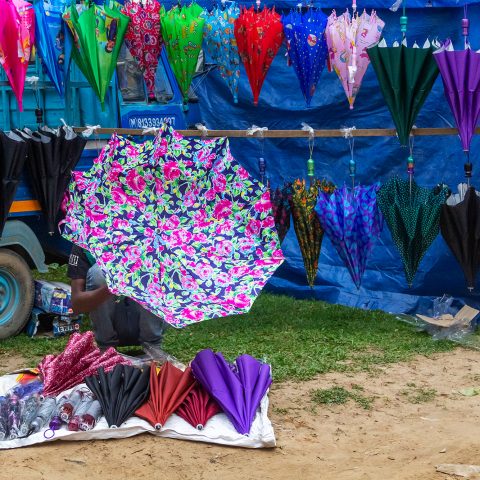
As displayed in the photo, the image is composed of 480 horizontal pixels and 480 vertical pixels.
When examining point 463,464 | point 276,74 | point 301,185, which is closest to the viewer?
point 463,464

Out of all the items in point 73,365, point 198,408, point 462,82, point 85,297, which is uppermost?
point 462,82

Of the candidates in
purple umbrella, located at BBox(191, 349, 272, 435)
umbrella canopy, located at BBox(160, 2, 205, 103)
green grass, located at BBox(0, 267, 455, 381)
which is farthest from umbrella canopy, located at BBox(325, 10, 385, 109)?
purple umbrella, located at BBox(191, 349, 272, 435)

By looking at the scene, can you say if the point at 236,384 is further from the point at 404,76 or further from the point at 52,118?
the point at 52,118

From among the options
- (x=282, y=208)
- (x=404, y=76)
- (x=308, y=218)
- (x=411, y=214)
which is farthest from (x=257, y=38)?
(x=411, y=214)

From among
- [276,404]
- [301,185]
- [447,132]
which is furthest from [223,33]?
[276,404]

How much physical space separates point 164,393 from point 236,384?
39cm

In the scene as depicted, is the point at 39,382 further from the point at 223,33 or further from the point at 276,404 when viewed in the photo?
the point at 223,33

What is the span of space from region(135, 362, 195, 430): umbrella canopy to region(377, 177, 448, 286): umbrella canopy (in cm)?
209

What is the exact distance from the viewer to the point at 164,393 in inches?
183

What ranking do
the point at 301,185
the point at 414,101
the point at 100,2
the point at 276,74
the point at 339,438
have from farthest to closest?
the point at 276,74 → the point at 100,2 → the point at 301,185 → the point at 414,101 → the point at 339,438

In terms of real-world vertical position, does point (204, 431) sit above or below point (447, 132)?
below

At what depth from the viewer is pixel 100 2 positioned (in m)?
7.14

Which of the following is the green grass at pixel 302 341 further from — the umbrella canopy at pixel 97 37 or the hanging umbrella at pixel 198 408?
the umbrella canopy at pixel 97 37

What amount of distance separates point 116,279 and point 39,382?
80cm
